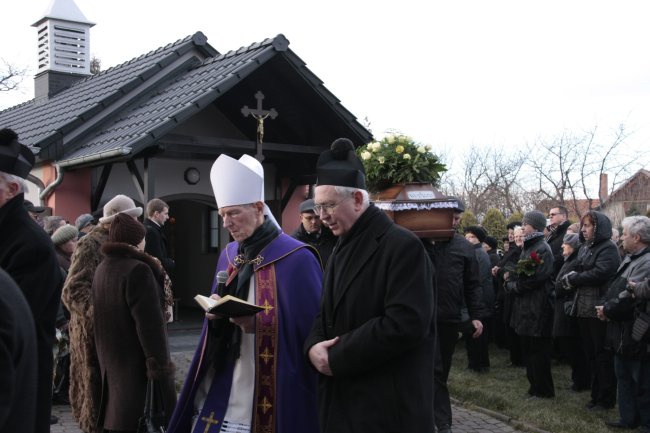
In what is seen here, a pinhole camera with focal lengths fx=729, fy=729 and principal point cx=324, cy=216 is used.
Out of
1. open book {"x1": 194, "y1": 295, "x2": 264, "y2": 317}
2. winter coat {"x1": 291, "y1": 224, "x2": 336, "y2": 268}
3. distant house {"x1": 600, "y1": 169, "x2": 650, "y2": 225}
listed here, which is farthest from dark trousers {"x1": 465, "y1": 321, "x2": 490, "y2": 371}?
distant house {"x1": 600, "y1": 169, "x2": 650, "y2": 225}

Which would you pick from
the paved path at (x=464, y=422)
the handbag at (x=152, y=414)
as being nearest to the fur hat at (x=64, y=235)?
the paved path at (x=464, y=422)

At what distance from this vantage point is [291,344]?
12.5ft

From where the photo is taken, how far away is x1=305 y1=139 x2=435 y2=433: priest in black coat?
308cm

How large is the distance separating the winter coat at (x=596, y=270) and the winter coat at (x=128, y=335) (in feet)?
15.1

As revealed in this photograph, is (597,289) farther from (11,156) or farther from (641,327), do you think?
(11,156)

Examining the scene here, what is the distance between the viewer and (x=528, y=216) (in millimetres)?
8266

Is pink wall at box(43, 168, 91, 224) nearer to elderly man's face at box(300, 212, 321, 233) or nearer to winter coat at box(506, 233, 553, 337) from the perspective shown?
elderly man's face at box(300, 212, 321, 233)

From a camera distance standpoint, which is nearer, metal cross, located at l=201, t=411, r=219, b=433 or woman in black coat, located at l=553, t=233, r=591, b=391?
metal cross, located at l=201, t=411, r=219, b=433

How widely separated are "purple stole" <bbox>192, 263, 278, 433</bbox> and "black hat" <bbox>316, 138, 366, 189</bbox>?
713mm

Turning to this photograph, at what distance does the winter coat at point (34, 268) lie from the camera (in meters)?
3.26

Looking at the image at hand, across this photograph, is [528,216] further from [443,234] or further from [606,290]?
[443,234]

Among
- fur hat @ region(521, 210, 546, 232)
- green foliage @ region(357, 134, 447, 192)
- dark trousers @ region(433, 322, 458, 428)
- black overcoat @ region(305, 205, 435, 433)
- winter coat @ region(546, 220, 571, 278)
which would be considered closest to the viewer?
black overcoat @ region(305, 205, 435, 433)

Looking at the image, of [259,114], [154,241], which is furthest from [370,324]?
[259,114]

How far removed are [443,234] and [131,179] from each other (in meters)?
7.61
